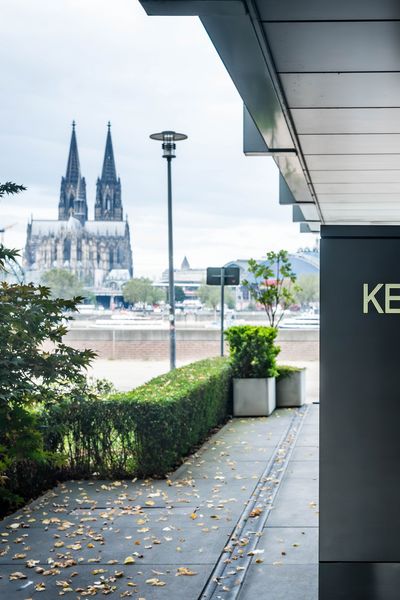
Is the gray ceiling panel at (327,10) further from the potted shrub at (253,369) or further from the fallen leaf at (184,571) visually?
the potted shrub at (253,369)

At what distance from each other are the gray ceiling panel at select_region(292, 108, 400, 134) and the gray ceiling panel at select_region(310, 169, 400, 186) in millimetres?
2054

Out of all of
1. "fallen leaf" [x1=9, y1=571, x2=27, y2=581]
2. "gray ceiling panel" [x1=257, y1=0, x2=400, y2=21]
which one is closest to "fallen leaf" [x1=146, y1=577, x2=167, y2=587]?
"fallen leaf" [x1=9, y1=571, x2=27, y2=581]

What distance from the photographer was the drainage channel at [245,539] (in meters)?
5.87

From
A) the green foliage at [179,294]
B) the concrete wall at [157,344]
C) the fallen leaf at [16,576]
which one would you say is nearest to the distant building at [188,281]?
the green foliage at [179,294]

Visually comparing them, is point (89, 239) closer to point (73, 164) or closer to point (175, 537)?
point (73, 164)

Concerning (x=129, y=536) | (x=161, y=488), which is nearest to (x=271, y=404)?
(x=161, y=488)

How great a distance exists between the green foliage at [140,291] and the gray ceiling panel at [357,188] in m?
86.2

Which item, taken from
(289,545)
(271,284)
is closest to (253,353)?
(271,284)

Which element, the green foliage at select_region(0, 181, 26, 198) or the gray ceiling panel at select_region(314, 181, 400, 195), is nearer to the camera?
the green foliage at select_region(0, 181, 26, 198)

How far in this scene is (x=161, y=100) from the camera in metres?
156

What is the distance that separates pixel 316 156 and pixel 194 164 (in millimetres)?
149321

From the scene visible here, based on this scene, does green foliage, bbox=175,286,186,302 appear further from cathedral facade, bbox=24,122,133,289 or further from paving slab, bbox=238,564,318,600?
paving slab, bbox=238,564,318,600

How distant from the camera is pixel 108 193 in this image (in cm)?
11388

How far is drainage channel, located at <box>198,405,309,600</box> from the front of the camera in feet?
19.2
